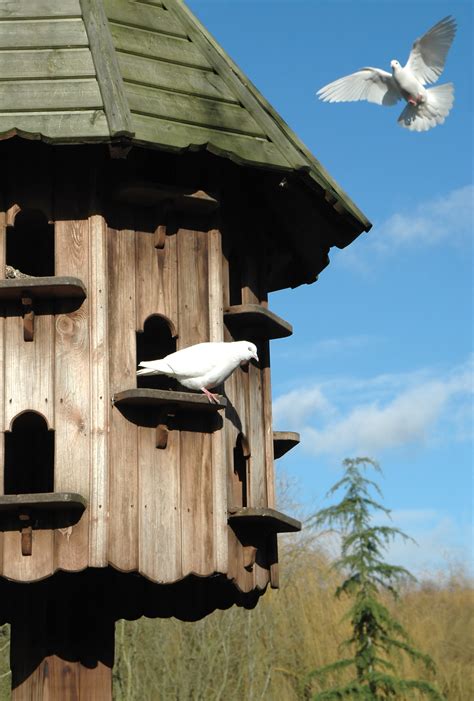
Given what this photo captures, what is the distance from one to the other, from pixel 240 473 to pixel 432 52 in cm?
384

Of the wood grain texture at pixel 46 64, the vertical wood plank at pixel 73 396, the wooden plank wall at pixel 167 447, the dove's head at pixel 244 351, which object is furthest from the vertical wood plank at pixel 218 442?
the wood grain texture at pixel 46 64

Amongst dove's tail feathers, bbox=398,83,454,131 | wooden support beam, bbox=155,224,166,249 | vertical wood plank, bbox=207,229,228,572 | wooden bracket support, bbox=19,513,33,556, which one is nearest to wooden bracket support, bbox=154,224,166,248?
wooden support beam, bbox=155,224,166,249

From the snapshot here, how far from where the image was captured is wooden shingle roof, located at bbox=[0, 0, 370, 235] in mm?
5871

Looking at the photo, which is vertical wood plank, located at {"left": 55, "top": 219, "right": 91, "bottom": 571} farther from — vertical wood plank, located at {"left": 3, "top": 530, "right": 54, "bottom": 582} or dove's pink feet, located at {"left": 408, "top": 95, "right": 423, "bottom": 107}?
dove's pink feet, located at {"left": 408, "top": 95, "right": 423, "bottom": 107}

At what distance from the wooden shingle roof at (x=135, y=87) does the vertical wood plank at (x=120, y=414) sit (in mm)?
584

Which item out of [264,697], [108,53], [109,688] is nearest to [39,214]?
[108,53]

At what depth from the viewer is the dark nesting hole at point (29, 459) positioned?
24.1ft

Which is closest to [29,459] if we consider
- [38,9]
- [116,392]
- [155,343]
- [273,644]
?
[155,343]

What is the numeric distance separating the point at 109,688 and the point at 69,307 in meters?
1.99

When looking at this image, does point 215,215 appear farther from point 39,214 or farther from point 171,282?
point 39,214

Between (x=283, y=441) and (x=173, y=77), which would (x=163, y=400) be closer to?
(x=283, y=441)

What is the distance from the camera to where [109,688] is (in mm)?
6242

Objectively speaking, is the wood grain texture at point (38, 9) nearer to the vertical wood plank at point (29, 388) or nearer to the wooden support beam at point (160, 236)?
the wooden support beam at point (160, 236)

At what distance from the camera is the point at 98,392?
5.78 meters
